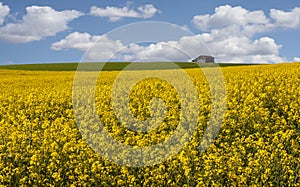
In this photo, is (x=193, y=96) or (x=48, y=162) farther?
(x=193, y=96)

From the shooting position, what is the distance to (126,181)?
7.91 m

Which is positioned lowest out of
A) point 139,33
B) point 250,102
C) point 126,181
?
point 126,181

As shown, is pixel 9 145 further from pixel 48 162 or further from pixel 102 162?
pixel 102 162

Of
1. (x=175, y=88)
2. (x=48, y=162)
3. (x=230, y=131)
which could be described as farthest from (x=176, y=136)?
(x=175, y=88)

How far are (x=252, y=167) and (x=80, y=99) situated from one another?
9.12m

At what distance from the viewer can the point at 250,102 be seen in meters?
12.9

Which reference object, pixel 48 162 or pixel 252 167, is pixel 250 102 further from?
pixel 48 162

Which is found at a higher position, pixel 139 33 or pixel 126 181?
pixel 139 33

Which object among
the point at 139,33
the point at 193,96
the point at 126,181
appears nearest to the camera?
the point at 126,181

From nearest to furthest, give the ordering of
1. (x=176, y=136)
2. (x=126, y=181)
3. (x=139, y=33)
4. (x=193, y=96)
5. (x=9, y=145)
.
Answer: (x=126, y=181) → (x=9, y=145) → (x=176, y=136) → (x=139, y=33) → (x=193, y=96)

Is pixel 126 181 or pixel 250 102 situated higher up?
pixel 250 102

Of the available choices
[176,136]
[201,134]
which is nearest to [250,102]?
[201,134]

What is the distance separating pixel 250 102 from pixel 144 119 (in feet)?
10.3

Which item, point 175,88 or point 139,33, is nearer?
point 139,33
